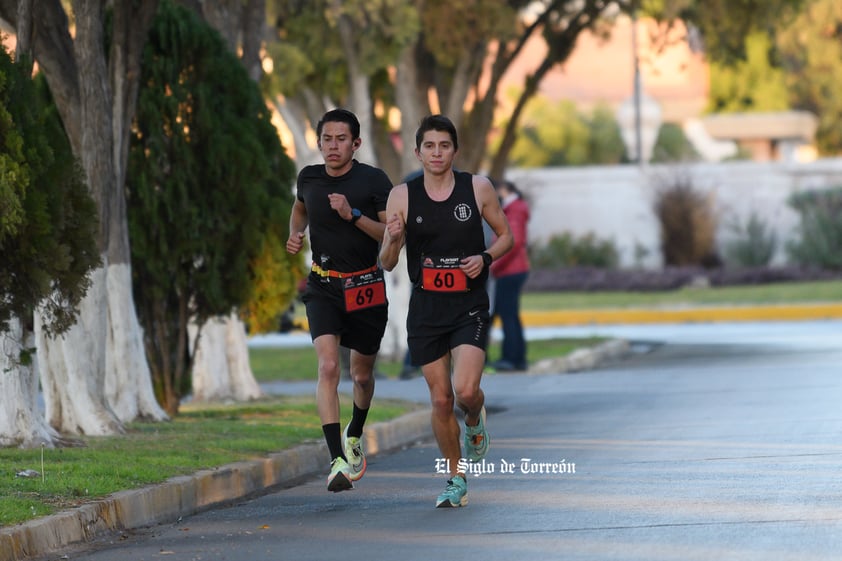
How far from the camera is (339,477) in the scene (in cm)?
947

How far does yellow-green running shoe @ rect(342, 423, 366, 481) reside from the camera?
9.80 meters

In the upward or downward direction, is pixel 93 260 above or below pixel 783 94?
below

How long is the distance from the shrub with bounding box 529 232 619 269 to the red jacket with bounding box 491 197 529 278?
2025cm

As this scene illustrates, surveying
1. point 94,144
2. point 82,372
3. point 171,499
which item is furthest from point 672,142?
point 171,499

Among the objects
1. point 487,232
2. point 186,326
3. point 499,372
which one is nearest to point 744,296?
point 499,372

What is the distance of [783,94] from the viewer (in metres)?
69.2

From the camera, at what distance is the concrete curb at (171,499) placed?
8.29 metres

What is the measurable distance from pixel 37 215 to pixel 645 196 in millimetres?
29952

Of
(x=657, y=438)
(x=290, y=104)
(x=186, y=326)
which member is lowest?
(x=657, y=438)

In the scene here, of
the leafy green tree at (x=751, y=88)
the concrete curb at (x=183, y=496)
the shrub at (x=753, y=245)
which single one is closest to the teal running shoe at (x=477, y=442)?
the concrete curb at (x=183, y=496)

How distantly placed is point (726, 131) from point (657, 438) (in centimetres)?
4215

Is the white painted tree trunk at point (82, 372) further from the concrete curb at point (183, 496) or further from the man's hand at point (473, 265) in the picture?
the man's hand at point (473, 265)

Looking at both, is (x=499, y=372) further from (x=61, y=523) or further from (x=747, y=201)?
(x=747, y=201)

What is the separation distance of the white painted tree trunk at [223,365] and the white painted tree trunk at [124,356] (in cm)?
213
